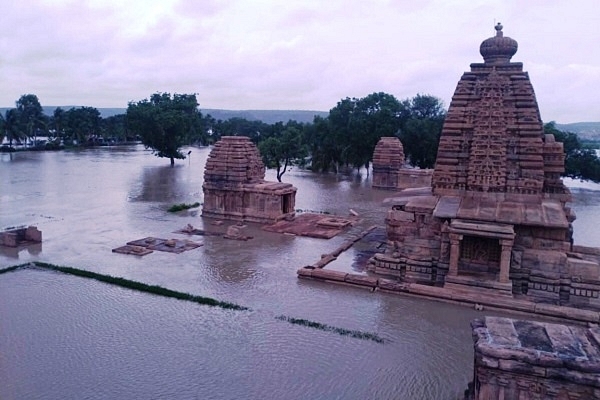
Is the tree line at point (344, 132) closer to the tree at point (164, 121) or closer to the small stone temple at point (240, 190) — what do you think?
the tree at point (164, 121)

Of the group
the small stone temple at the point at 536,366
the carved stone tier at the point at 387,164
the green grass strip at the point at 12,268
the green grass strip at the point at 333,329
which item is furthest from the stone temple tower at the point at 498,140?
the carved stone tier at the point at 387,164

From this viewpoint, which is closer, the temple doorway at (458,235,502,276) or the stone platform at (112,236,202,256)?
the temple doorway at (458,235,502,276)

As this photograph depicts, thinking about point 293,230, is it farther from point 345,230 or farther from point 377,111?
point 377,111

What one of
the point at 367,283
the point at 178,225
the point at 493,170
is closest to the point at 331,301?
the point at 367,283

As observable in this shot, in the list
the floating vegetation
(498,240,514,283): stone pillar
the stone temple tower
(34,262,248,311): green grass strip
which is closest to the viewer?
(34,262,248,311): green grass strip

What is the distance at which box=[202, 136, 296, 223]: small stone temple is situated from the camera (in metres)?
21.4

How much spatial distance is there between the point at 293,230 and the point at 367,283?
7.14 m

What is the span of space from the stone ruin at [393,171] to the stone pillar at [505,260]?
19.7 metres

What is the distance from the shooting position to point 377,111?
39.2m

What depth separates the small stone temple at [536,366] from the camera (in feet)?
18.9

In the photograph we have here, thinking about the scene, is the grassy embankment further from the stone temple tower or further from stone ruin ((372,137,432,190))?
stone ruin ((372,137,432,190))

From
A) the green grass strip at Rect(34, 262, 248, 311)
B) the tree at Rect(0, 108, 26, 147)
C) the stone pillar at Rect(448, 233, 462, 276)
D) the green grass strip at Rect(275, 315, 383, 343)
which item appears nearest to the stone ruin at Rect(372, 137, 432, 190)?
the stone pillar at Rect(448, 233, 462, 276)

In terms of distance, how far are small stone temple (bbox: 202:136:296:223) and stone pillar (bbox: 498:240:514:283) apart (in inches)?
431

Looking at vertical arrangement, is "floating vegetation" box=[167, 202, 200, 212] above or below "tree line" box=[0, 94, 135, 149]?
below
